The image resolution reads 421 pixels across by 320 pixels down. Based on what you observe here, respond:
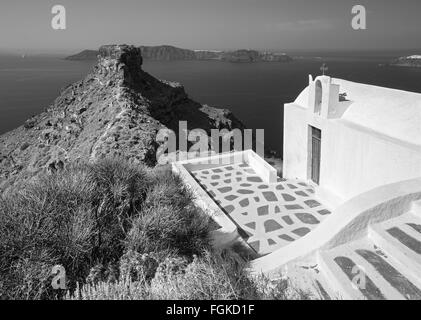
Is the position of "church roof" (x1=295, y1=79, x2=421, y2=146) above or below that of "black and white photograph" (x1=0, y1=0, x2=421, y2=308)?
above

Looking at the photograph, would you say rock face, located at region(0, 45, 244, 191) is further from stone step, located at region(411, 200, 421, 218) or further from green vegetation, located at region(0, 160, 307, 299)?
stone step, located at region(411, 200, 421, 218)

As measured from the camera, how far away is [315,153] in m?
8.77

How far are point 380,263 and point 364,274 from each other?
12.2 inches

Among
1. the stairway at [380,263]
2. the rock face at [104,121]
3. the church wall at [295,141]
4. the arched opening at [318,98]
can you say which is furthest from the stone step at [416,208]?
the rock face at [104,121]

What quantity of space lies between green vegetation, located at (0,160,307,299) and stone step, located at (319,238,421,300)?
0.64 metres

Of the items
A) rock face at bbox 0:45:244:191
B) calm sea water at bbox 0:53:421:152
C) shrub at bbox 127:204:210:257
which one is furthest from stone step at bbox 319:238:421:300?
calm sea water at bbox 0:53:421:152

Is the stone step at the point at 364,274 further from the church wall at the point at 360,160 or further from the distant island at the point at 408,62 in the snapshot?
the distant island at the point at 408,62

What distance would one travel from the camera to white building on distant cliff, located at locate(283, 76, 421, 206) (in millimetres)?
6004

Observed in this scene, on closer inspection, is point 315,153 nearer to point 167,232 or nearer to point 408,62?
point 167,232

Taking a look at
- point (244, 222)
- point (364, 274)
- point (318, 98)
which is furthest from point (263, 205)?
point (364, 274)

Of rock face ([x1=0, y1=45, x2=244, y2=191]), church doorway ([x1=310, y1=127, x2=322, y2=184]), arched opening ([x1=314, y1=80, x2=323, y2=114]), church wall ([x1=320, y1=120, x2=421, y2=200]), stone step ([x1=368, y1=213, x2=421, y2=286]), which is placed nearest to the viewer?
stone step ([x1=368, y1=213, x2=421, y2=286])

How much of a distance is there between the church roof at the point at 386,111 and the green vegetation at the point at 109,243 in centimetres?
428

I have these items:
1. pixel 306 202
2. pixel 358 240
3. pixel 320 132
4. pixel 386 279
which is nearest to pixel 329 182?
pixel 306 202

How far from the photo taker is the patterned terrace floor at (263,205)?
21.3 ft
